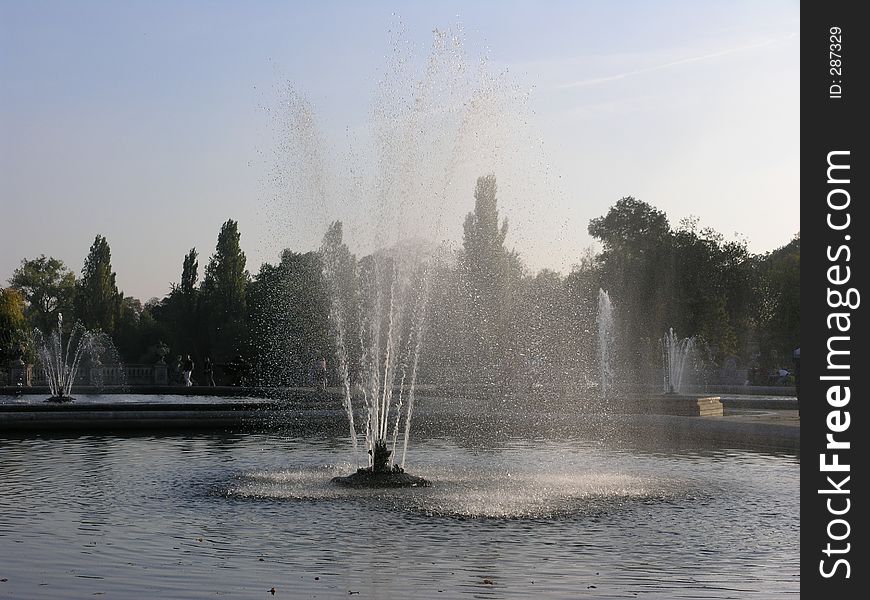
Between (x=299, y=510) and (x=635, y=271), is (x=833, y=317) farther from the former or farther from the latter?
(x=635, y=271)

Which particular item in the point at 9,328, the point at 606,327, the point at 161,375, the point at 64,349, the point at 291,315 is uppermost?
the point at 291,315

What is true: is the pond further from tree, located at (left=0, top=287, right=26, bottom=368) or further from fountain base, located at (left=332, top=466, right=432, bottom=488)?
tree, located at (left=0, top=287, right=26, bottom=368)

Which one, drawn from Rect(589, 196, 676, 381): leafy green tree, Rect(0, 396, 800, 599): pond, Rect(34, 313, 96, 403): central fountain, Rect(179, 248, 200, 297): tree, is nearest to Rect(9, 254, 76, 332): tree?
Rect(34, 313, 96, 403): central fountain

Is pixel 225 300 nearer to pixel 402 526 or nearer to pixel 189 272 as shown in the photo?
pixel 189 272

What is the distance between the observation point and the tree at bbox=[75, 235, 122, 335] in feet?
252

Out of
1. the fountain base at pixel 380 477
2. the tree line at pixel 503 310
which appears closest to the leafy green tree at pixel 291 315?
the tree line at pixel 503 310

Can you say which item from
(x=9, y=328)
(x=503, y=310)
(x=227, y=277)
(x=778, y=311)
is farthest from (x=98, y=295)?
(x=778, y=311)

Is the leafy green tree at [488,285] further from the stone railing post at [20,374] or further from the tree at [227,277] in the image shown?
the stone railing post at [20,374]

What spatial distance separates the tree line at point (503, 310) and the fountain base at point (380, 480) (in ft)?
127

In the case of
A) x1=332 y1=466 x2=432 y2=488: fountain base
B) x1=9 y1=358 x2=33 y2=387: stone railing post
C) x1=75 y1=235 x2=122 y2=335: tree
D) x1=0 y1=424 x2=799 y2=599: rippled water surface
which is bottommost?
x1=0 y1=424 x2=799 y2=599: rippled water surface

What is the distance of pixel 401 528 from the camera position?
1168 cm

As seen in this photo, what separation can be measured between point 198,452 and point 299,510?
7.65 m

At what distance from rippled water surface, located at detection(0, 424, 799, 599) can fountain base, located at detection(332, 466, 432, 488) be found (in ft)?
0.97

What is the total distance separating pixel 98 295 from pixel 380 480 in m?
66.8
